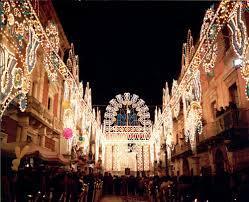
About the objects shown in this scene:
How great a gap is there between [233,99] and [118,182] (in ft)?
41.4

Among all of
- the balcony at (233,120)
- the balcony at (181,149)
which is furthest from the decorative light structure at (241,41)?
the balcony at (181,149)

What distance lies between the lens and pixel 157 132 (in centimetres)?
3619

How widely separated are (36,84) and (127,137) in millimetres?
22885

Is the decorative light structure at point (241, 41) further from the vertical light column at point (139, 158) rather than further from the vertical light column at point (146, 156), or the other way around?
the vertical light column at point (146, 156)

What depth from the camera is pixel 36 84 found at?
18.5 metres

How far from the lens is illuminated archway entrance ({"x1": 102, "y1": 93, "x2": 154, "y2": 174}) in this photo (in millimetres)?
38844

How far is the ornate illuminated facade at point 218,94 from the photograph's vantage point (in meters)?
10.8

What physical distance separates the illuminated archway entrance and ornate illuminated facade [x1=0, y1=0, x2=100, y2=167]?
32.8 feet

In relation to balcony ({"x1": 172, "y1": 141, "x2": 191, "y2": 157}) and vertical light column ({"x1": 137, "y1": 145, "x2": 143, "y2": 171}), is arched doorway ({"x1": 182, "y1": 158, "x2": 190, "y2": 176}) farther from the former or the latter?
vertical light column ({"x1": 137, "y1": 145, "x2": 143, "y2": 171})

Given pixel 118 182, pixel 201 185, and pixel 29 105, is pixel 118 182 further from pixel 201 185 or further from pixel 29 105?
pixel 201 185

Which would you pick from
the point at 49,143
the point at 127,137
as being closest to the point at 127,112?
the point at 127,137

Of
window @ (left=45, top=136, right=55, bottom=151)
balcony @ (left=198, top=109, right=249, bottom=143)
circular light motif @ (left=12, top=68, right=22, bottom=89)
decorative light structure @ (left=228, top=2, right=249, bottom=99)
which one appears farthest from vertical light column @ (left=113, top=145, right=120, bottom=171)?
decorative light structure @ (left=228, top=2, right=249, bottom=99)

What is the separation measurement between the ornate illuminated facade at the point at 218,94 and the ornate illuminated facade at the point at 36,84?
7864 mm

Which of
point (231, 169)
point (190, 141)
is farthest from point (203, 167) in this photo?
point (231, 169)
